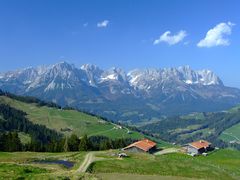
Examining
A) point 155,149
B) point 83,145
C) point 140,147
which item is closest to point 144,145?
point 140,147

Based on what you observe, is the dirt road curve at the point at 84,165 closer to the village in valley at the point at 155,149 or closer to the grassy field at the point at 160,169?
the grassy field at the point at 160,169

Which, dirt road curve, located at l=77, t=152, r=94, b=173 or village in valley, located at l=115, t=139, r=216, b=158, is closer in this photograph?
dirt road curve, located at l=77, t=152, r=94, b=173

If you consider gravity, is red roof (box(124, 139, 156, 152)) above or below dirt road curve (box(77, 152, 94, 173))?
Result: above

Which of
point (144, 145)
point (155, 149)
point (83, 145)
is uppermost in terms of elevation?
point (144, 145)

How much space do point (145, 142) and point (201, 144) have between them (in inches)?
1121

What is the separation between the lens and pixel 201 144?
178 m

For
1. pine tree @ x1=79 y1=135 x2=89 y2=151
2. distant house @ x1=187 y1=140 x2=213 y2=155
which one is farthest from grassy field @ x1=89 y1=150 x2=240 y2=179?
distant house @ x1=187 y1=140 x2=213 y2=155

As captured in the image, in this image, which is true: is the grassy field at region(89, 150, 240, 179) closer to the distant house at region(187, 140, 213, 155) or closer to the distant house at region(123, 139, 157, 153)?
the distant house at region(123, 139, 157, 153)

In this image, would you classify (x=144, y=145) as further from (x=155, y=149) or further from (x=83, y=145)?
(x=83, y=145)

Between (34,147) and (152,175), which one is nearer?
(152,175)

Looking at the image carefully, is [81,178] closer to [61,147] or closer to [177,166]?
[177,166]

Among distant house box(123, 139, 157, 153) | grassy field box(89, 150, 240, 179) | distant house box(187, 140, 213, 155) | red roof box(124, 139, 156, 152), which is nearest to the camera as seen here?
grassy field box(89, 150, 240, 179)

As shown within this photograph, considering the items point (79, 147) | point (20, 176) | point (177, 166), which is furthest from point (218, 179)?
point (79, 147)

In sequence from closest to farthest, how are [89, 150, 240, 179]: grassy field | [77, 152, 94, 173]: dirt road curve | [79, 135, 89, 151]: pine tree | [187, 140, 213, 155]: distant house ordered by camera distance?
[77, 152, 94, 173]: dirt road curve
[89, 150, 240, 179]: grassy field
[79, 135, 89, 151]: pine tree
[187, 140, 213, 155]: distant house
